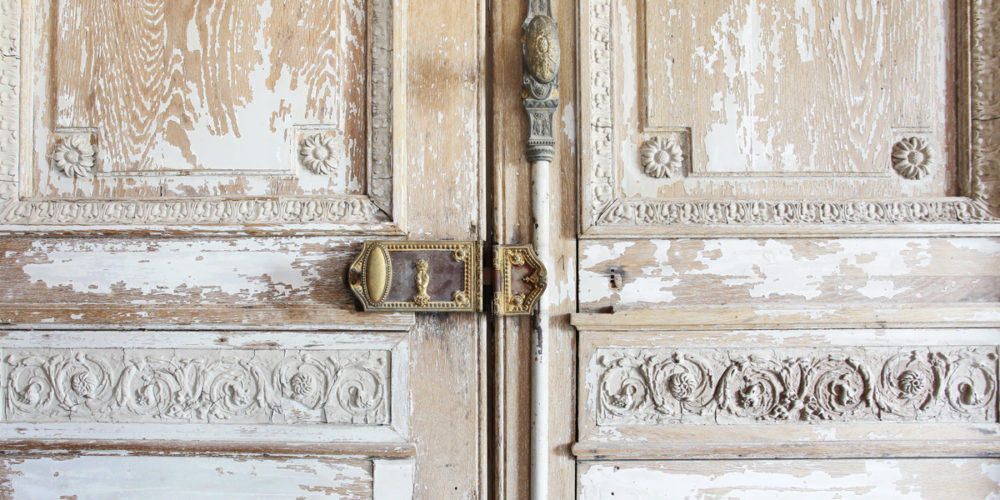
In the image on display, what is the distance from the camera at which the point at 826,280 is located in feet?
2.50

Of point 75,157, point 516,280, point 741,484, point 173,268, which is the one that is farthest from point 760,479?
point 75,157

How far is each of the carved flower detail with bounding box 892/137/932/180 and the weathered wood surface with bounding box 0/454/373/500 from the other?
0.98 m

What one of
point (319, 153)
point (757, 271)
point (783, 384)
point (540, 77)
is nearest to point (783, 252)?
point (757, 271)

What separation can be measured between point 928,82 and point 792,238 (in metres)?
0.35

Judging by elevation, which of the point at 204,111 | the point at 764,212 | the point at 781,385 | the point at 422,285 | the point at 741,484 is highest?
the point at 204,111

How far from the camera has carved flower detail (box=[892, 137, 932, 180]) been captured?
0.77 metres

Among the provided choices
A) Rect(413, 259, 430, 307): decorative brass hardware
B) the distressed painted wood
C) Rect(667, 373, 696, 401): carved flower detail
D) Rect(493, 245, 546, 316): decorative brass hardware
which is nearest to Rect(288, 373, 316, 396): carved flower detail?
Rect(413, 259, 430, 307): decorative brass hardware

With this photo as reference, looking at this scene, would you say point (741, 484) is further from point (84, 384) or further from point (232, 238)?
point (84, 384)

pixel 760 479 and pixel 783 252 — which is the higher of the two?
pixel 783 252

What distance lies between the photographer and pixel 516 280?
29.0 inches

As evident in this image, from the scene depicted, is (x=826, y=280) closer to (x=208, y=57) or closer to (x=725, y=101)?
(x=725, y=101)

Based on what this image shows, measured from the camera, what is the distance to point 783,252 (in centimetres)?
76

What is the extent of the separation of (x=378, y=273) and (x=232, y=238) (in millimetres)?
251

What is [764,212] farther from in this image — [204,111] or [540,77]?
[204,111]
